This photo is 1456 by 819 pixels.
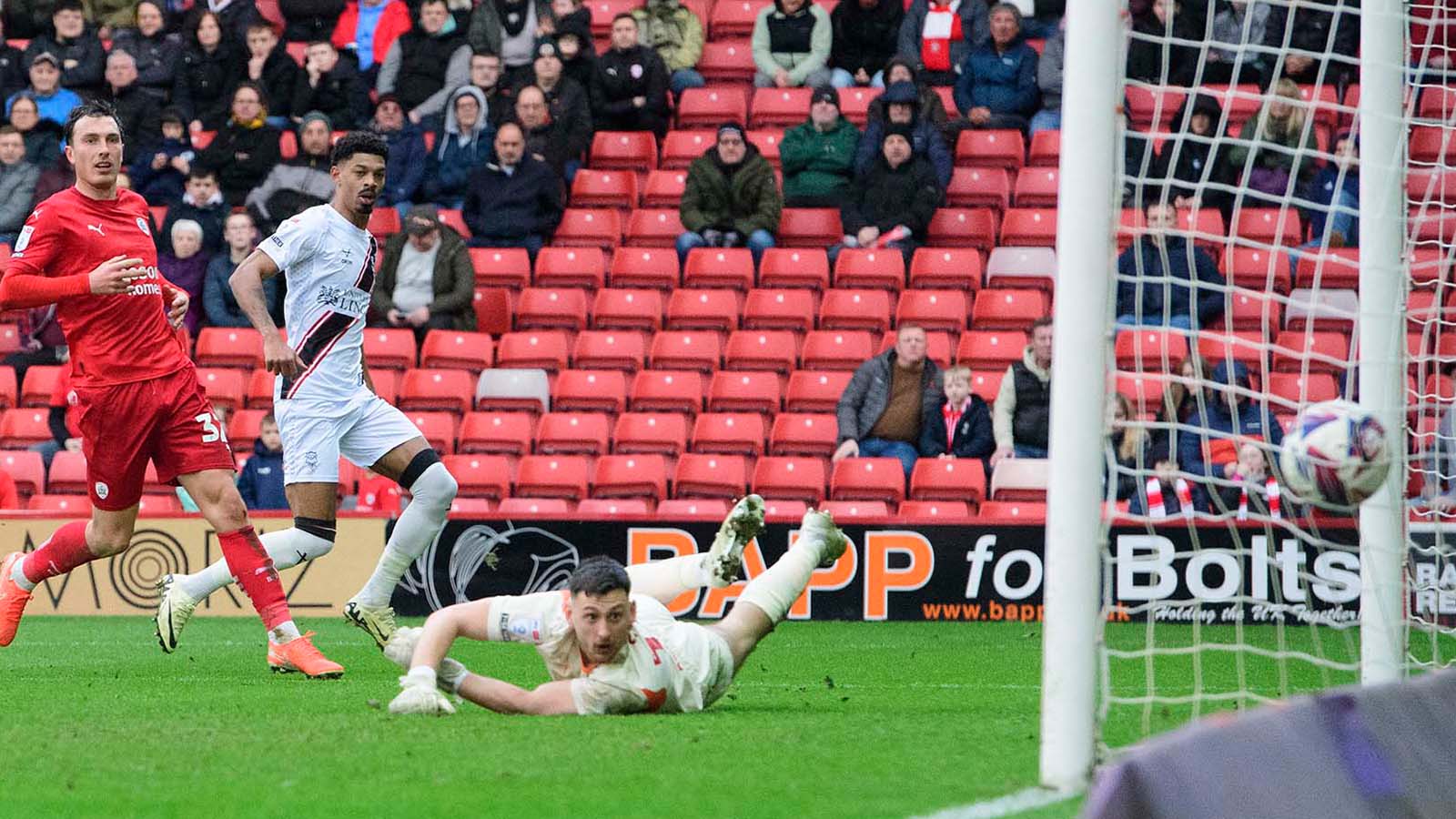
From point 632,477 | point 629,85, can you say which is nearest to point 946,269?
point 632,477

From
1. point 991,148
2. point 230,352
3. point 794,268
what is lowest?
point 230,352

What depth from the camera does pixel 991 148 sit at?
57.5 feet

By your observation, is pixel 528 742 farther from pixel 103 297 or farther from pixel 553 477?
pixel 553 477

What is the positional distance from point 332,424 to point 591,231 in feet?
27.4

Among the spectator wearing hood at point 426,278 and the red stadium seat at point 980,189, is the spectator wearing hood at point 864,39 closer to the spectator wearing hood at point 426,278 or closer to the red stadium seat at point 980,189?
the red stadium seat at point 980,189

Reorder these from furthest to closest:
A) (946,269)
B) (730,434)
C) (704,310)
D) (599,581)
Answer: (946,269), (704,310), (730,434), (599,581)

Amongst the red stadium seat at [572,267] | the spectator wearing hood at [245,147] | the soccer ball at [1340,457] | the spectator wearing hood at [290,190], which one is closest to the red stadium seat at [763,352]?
the red stadium seat at [572,267]

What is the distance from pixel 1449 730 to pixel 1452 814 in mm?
202

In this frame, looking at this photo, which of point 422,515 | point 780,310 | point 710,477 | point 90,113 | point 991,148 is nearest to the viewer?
point 90,113

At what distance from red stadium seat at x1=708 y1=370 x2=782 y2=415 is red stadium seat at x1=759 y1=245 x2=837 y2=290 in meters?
1.30

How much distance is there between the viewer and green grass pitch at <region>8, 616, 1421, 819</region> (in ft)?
16.5

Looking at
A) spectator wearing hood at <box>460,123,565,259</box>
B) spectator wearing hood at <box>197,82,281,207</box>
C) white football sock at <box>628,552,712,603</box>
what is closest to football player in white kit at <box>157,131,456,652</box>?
white football sock at <box>628,552,712,603</box>

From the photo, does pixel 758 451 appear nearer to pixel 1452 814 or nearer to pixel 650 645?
pixel 650 645

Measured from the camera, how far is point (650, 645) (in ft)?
22.5
